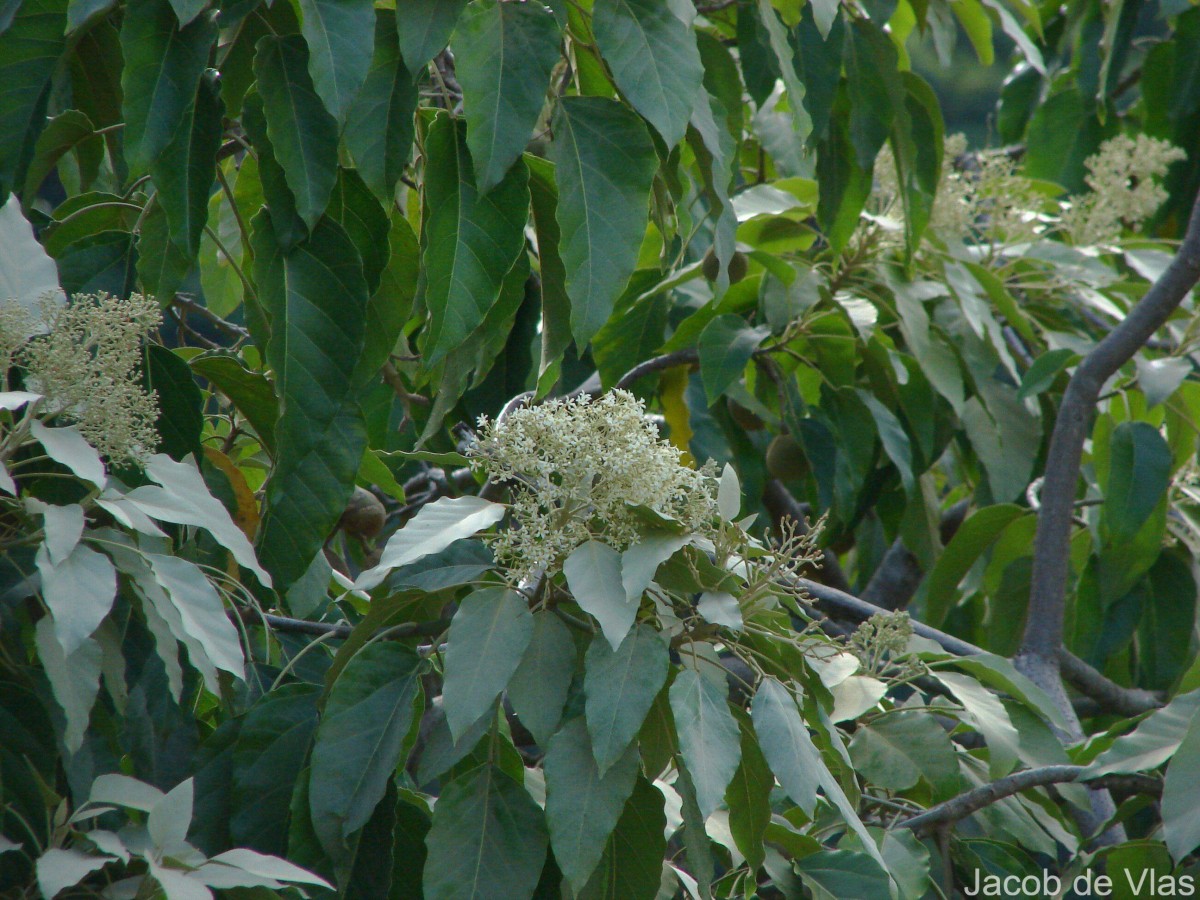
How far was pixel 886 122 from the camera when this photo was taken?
5.52 ft

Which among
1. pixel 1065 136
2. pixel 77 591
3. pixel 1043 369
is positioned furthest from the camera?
pixel 1065 136

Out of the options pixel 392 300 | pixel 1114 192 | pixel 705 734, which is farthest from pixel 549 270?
pixel 1114 192

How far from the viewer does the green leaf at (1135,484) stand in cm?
170

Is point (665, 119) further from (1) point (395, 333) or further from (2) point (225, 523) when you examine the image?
(2) point (225, 523)

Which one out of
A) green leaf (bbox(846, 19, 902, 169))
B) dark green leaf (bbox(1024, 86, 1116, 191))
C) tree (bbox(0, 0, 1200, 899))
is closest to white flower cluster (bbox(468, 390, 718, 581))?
tree (bbox(0, 0, 1200, 899))

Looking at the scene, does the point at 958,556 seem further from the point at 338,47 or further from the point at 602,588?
the point at 338,47

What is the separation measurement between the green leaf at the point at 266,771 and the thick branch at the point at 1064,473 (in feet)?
3.43

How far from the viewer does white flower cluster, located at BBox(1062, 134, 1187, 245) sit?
236 cm

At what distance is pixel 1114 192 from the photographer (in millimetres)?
2402

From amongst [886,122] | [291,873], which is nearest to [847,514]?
[886,122]

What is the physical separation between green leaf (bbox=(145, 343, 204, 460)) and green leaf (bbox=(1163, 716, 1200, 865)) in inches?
32.5

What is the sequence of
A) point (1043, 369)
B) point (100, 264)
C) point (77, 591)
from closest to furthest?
point (77, 591) → point (100, 264) → point (1043, 369)

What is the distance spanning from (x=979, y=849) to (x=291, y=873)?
29.0 inches

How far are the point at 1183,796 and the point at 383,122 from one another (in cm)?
80
